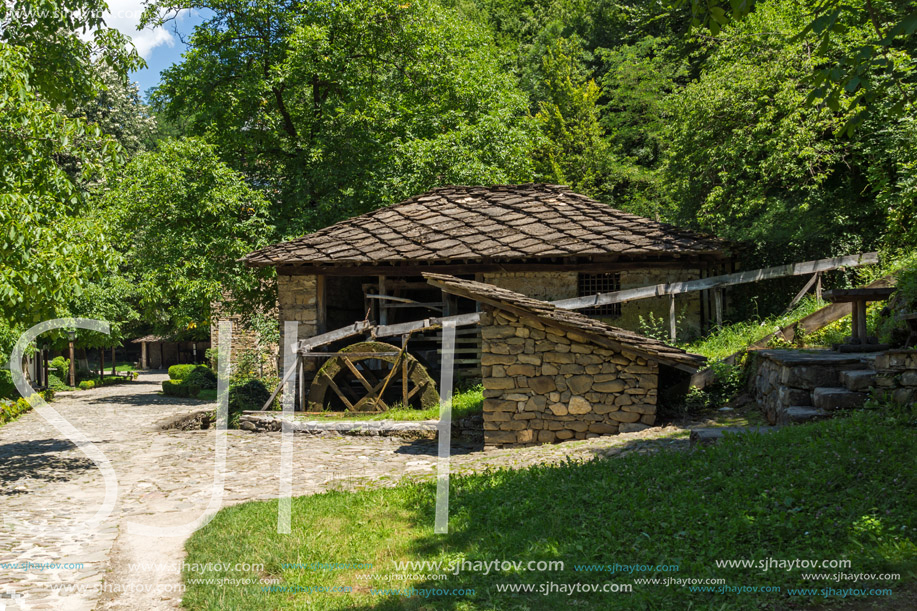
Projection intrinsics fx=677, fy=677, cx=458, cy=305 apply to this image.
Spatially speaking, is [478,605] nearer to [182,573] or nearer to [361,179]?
[182,573]

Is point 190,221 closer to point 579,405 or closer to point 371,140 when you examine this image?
point 371,140

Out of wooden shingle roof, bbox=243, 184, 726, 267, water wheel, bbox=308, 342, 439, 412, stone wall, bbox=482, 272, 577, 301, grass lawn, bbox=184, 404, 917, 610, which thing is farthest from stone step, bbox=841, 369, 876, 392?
water wheel, bbox=308, 342, 439, 412

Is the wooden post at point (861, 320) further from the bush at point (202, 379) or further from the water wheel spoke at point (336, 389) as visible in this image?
the bush at point (202, 379)

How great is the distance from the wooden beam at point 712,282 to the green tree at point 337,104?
24.7 ft

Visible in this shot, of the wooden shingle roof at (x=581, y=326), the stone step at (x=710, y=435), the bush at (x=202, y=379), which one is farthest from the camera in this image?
the bush at (x=202, y=379)

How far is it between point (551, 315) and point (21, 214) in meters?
6.29

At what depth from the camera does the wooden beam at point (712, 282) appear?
38.4ft

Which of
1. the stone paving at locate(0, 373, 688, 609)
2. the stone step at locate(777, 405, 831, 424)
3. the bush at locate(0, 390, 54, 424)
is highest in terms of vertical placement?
the stone step at locate(777, 405, 831, 424)

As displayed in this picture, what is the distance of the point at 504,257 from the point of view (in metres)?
12.3

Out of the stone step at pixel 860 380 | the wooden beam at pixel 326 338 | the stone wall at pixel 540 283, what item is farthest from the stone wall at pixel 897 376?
the wooden beam at pixel 326 338

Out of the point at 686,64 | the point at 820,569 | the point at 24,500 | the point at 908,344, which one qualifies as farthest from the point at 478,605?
the point at 686,64

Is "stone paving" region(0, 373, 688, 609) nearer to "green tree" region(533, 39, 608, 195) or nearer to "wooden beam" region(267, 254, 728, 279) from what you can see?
"wooden beam" region(267, 254, 728, 279)

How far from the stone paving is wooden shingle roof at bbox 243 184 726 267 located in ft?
12.1

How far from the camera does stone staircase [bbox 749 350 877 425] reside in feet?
22.6
